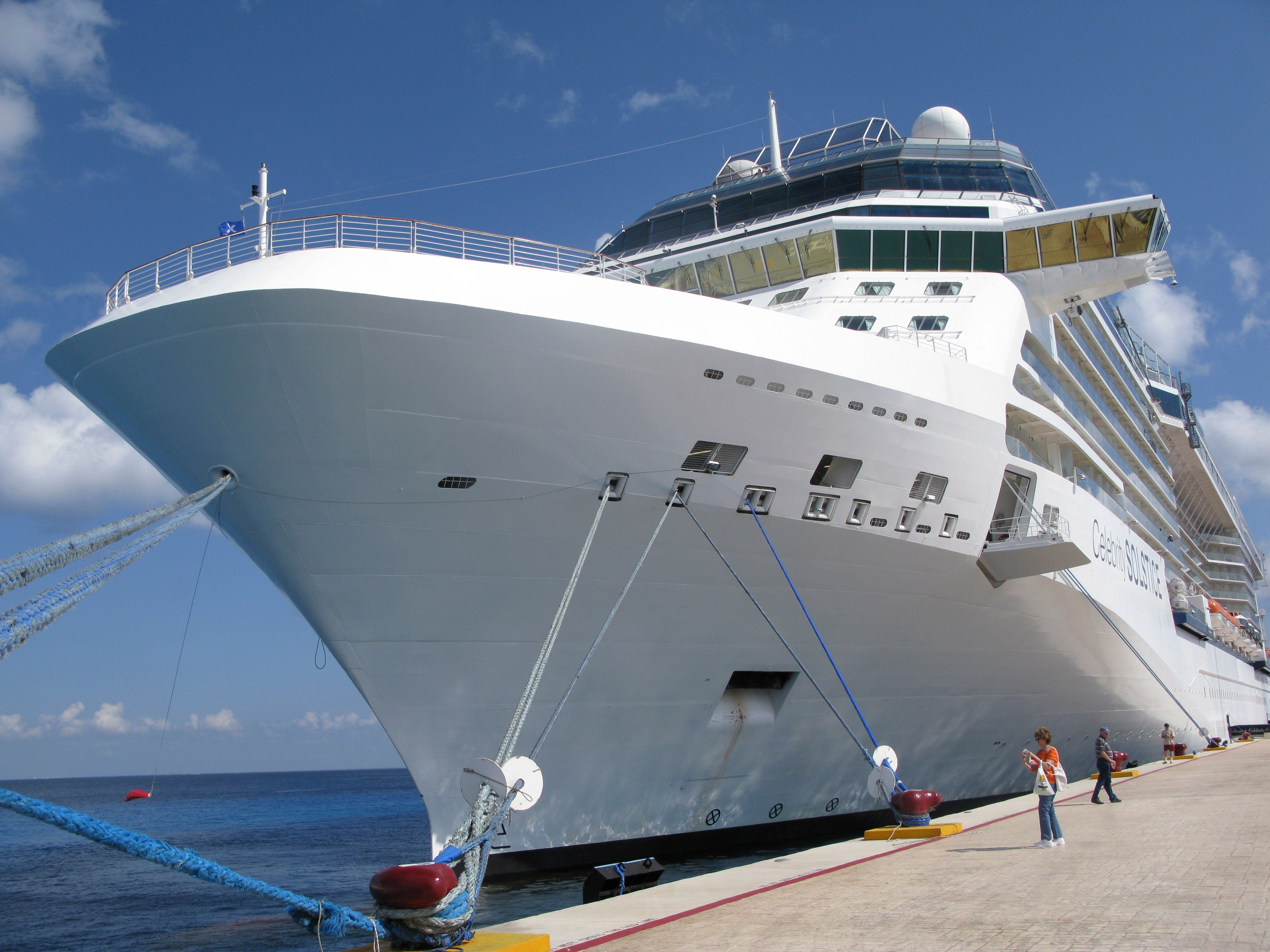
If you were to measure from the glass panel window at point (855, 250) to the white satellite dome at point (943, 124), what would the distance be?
6.27 meters

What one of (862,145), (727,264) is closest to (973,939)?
(727,264)

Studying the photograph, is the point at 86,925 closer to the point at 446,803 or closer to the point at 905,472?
the point at 446,803

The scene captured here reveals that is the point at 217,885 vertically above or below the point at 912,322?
below

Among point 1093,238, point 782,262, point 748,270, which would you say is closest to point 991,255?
point 1093,238

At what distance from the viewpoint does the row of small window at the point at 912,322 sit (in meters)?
13.7

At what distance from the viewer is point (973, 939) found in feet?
16.1

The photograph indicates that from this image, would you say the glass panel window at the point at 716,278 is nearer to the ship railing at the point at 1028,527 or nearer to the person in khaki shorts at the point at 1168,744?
the ship railing at the point at 1028,527

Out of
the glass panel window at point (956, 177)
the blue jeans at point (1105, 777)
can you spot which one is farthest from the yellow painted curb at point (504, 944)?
the glass panel window at point (956, 177)

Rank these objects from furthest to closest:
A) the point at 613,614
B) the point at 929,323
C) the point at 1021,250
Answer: the point at 1021,250
the point at 929,323
the point at 613,614

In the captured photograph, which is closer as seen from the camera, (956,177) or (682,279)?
(682,279)

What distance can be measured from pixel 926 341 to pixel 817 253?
3362mm

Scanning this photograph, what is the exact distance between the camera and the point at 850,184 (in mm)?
17172

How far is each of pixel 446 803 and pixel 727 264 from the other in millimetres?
10108

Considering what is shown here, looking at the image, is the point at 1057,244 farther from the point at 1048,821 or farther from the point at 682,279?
the point at 1048,821
